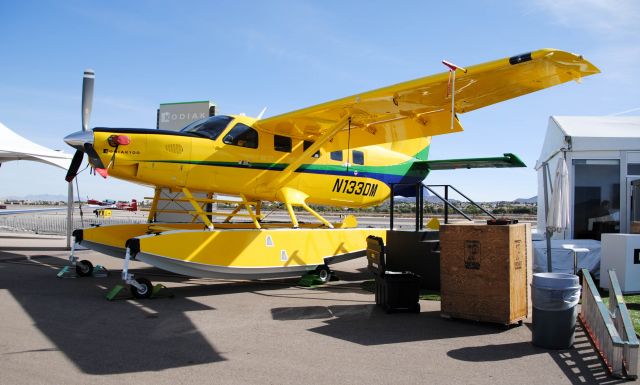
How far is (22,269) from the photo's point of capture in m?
11.0

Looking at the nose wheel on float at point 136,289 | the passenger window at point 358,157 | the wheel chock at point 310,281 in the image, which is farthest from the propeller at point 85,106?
the passenger window at point 358,157

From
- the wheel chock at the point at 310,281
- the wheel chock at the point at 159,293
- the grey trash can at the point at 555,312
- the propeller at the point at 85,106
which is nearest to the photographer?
the grey trash can at the point at 555,312

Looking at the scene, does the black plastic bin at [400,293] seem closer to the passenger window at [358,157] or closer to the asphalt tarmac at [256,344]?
the asphalt tarmac at [256,344]

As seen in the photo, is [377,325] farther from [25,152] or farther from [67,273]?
[25,152]

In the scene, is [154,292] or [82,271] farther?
[82,271]

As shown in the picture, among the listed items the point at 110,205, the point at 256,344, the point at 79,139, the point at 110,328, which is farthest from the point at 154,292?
the point at 110,205

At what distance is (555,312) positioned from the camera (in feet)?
17.5

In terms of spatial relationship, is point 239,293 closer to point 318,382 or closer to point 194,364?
point 194,364

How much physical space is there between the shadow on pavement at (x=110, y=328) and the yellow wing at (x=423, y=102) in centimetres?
439

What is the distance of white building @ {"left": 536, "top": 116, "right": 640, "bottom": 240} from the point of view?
1012 centimetres

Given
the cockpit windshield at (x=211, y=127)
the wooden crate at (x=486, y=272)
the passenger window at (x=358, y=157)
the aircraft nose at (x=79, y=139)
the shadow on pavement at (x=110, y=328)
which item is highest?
the cockpit windshield at (x=211, y=127)

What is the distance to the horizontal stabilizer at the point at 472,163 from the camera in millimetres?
10805

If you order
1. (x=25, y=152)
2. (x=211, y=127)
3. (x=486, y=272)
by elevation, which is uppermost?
(x=25, y=152)

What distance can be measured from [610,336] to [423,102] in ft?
17.2
